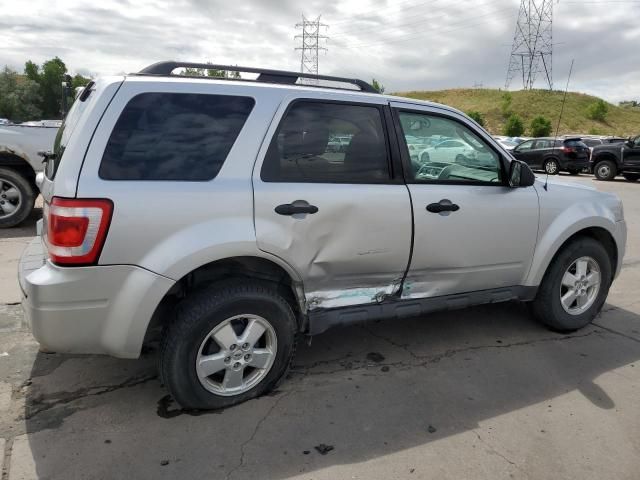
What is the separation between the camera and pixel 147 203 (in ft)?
8.22

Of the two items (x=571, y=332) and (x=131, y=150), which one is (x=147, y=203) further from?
(x=571, y=332)

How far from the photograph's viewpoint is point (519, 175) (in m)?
3.62

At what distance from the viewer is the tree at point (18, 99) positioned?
70.1m

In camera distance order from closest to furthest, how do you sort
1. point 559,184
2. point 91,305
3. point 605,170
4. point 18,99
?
point 91,305
point 559,184
point 605,170
point 18,99

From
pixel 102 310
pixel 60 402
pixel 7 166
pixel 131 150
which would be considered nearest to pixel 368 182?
pixel 131 150

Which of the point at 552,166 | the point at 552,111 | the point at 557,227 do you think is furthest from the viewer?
the point at 552,111

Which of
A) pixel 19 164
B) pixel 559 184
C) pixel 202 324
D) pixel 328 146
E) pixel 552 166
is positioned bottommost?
pixel 552 166

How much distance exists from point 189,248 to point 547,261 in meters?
2.72

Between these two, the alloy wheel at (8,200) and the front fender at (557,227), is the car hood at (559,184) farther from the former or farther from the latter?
the alloy wheel at (8,200)

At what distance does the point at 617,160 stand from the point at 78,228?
19419 mm

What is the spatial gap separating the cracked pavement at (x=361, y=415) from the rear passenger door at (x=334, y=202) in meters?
0.64

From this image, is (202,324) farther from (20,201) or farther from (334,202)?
(20,201)

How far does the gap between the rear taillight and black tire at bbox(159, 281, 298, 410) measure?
564 mm

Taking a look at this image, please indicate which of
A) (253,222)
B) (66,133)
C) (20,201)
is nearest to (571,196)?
(253,222)
